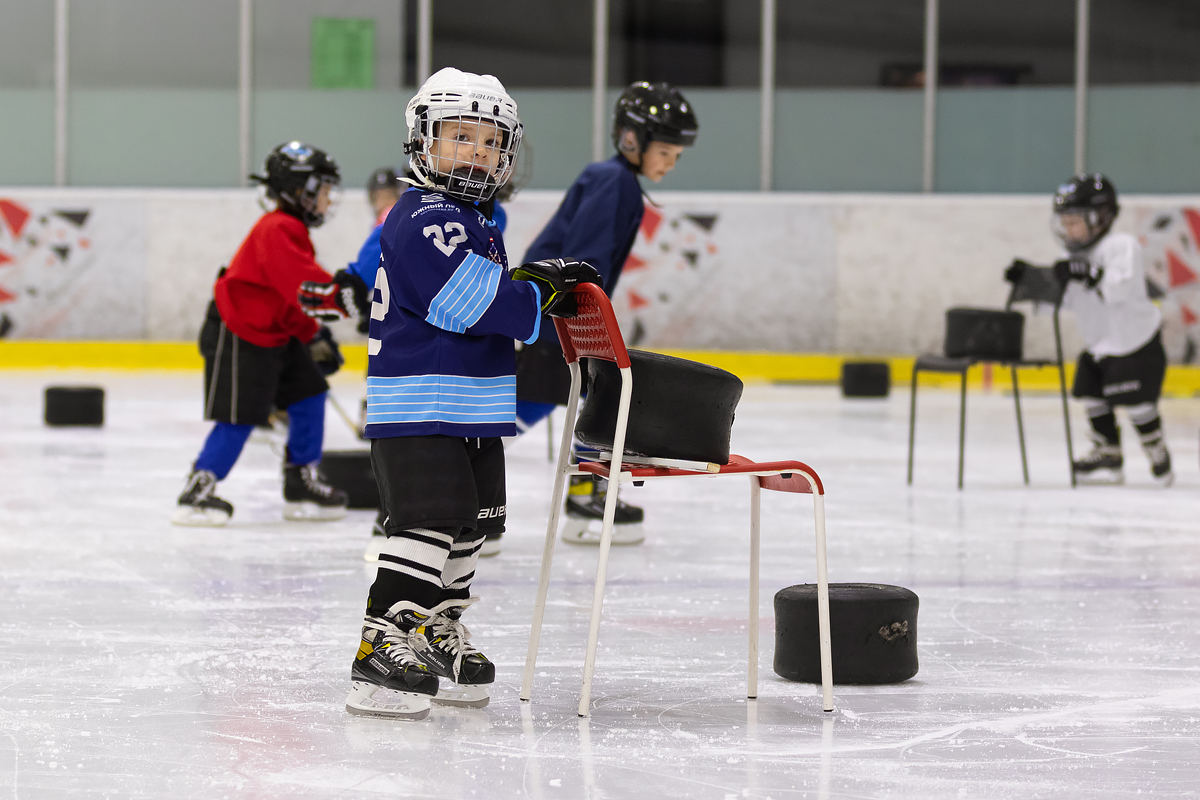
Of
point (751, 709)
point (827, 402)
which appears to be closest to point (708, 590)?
point (751, 709)

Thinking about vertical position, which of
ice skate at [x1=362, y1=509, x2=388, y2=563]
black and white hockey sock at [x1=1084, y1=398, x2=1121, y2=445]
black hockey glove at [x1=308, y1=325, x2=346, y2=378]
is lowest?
ice skate at [x1=362, y1=509, x2=388, y2=563]

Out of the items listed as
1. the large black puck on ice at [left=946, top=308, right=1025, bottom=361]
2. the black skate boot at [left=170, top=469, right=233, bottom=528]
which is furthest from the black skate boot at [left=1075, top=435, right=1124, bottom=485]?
the black skate boot at [left=170, top=469, right=233, bottom=528]

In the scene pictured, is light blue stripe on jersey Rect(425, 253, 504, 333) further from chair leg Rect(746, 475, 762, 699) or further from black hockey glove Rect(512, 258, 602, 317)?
chair leg Rect(746, 475, 762, 699)

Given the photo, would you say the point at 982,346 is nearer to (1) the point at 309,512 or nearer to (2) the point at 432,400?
(1) the point at 309,512

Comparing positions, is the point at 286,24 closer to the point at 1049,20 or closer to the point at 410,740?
the point at 1049,20

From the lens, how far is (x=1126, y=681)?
3006mm

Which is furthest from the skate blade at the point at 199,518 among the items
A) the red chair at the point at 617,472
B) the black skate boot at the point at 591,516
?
the red chair at the point at 617,472

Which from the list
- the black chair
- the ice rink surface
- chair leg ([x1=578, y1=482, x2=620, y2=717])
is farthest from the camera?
the black chair

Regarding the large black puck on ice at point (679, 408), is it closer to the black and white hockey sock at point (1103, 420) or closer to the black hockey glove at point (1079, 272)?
the black hockey glove at point (1079, 272)

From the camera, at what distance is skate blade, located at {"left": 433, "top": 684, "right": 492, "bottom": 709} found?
9.05ft

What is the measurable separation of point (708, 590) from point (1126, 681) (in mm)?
1270

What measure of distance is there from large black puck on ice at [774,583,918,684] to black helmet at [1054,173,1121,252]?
403 centimetres

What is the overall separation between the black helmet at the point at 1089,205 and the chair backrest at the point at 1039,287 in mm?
243

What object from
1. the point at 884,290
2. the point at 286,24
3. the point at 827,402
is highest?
the point at 286,24
